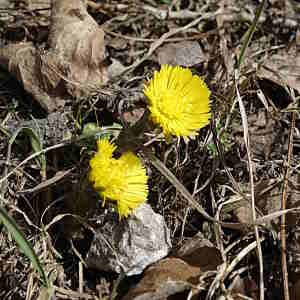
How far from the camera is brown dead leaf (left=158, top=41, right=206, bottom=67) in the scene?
2314mm

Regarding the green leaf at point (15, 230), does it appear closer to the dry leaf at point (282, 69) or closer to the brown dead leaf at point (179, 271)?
the brown dead leaf at point (179, 271)

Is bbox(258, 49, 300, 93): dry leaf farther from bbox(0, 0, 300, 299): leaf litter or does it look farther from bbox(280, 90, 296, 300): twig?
bbox(280, 90, 296, 300): twig

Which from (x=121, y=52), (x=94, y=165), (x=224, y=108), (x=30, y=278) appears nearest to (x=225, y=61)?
(x=224, y=108)

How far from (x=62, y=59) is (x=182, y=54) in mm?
555

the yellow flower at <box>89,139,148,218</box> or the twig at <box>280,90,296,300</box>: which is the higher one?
the yellow flower at <box>89,139,148,218</box>

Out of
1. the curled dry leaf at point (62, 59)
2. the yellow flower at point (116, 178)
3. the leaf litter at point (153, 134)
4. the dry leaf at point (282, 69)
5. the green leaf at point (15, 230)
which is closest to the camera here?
the green leaf at point (15, 230)

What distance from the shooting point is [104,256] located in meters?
1.81

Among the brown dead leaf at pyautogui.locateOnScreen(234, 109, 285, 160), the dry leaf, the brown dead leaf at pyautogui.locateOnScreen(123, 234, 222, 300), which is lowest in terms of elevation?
the brown dead leaf at pyautogui.locateOnScreen(123, 234, 222, 300)

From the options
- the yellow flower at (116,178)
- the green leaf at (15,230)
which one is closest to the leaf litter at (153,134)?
the yellow flower at (116,178)

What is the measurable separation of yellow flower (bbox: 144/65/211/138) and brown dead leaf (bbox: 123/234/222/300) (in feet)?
1.30

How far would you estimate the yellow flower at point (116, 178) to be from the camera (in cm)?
164

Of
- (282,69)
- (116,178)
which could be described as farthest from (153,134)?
(282,69)

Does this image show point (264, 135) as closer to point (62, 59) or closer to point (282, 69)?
point (282, 69)

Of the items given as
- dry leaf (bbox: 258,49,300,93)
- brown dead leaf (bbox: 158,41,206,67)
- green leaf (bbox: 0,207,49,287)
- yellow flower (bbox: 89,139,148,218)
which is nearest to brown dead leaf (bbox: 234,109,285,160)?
dry leaf (bbox: 258,49,300,93)
